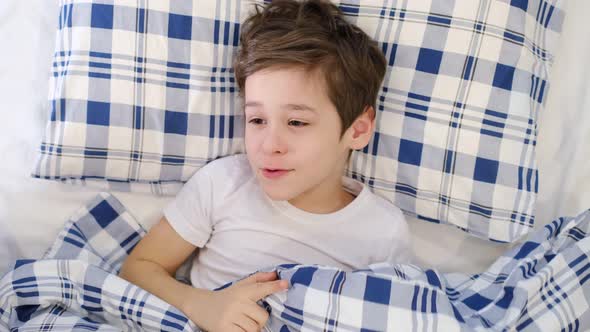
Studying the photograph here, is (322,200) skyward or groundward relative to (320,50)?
groundward

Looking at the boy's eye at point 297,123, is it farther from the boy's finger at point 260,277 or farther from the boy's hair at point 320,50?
the boy's finger at point 260,277

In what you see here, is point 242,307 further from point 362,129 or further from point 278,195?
point 362,129

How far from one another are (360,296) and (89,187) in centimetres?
56

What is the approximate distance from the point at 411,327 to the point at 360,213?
0.29 m

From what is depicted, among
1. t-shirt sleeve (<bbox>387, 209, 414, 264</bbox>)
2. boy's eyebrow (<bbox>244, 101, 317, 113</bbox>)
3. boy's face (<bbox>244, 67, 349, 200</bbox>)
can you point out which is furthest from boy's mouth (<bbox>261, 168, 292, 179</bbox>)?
t-shirt sleeve (<bbox>387, 209, 414, 264</bbox>)

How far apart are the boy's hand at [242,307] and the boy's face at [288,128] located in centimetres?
16

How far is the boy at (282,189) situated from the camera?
38.2 inches

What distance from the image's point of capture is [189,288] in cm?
100

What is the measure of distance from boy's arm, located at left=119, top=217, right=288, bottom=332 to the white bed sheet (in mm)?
93

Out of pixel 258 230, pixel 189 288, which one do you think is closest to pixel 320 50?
pixel 258 230

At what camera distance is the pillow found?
1045 mm

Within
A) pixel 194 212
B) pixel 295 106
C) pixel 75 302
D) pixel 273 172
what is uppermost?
pixel 295 106

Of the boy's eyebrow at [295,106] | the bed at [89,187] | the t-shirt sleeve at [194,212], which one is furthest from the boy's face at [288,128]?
the bed at [89,187]

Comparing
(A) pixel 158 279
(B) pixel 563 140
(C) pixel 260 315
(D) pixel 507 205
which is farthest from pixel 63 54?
(B) pixel 563 140
